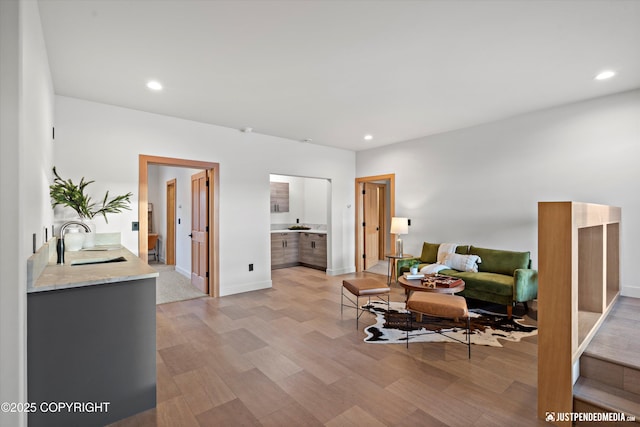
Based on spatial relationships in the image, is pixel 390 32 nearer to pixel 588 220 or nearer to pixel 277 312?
pixel 588 220

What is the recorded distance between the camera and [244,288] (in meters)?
5.09

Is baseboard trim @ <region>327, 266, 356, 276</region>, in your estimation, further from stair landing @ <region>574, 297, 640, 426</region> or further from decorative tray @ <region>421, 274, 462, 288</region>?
stair landing @ <region>574, 297, 640, 426</region>

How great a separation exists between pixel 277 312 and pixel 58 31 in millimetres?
3560

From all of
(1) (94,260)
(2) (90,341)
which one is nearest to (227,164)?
(1) (94,260)

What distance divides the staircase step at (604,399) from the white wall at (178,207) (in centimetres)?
594

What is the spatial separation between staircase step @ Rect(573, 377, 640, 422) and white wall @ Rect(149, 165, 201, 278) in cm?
594

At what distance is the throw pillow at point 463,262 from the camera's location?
4.43 m

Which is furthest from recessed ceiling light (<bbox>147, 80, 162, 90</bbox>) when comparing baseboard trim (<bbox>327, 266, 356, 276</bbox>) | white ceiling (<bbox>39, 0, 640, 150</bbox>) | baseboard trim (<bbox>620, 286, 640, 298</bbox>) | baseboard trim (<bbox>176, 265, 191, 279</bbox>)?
baseboard trim (<bbox>620, 286, 640, 298</bbox>)

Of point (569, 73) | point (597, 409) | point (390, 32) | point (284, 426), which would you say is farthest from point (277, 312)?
point (569, 73)

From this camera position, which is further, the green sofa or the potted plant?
the green sofa

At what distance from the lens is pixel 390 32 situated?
7.68 ft

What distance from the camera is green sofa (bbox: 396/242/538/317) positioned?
12.3 ft

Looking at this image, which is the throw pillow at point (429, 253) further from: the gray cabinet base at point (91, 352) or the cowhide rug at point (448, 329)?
the gray cabinet base at point (91, 352)

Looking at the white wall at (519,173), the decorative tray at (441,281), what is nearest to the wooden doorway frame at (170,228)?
the white wall at (519,173)
